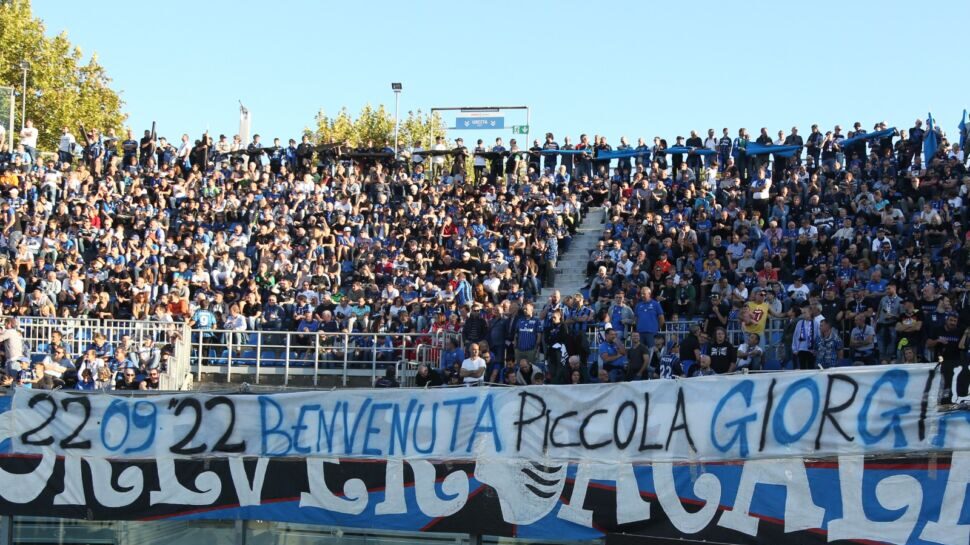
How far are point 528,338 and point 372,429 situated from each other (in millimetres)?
8667

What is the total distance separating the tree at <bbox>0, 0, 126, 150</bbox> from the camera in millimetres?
60031

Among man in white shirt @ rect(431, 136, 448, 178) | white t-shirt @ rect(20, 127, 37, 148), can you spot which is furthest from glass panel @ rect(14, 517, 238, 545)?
white t-shirt @ rect(20, 127, 37, 148)

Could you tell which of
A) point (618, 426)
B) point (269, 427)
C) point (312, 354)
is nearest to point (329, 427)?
point (269, 427)

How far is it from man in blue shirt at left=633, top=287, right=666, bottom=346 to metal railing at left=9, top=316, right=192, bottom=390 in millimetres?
8601

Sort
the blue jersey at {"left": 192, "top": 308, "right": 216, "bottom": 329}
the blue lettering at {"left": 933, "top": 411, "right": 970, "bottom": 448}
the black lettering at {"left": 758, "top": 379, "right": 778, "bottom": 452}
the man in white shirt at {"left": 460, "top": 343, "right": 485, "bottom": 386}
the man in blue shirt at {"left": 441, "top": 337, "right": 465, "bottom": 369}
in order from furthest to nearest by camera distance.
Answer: the blue jersey at {"left": 192, "top": 308, "right": 216, "bottom": 329} < the man in blue shirt at {"left": 441, "top": 337, "right": 465, "bottom": 369} < the man in white shirt at {"left": 460, "top": 343, "right": 485, "bottom": 386} < the black lettering at {"left": 758, "top": 379, "right": 778, "bottom": 452} < the blue lettering at {"left": 933, "top": 411, "right": 970, "bottom": 448}

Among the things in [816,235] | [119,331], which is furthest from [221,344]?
[816,235]

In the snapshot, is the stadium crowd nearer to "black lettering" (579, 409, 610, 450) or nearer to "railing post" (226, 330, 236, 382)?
"railing post" (226, 330, 236, 382)

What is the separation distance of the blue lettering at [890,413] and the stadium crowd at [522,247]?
719cm

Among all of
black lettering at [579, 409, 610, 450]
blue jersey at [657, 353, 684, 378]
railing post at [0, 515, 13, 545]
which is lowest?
railing post at [0, 515, 13, 545]

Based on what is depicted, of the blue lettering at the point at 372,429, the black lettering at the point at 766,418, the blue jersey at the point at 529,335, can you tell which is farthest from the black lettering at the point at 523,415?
the blue jersey at the point at 529,335

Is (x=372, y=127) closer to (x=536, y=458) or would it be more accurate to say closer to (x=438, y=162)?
(x=438, y=162)

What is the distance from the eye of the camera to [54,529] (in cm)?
1371

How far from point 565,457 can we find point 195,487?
4.17 metres

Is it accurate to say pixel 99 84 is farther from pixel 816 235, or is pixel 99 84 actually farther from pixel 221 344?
pixel 816 235
